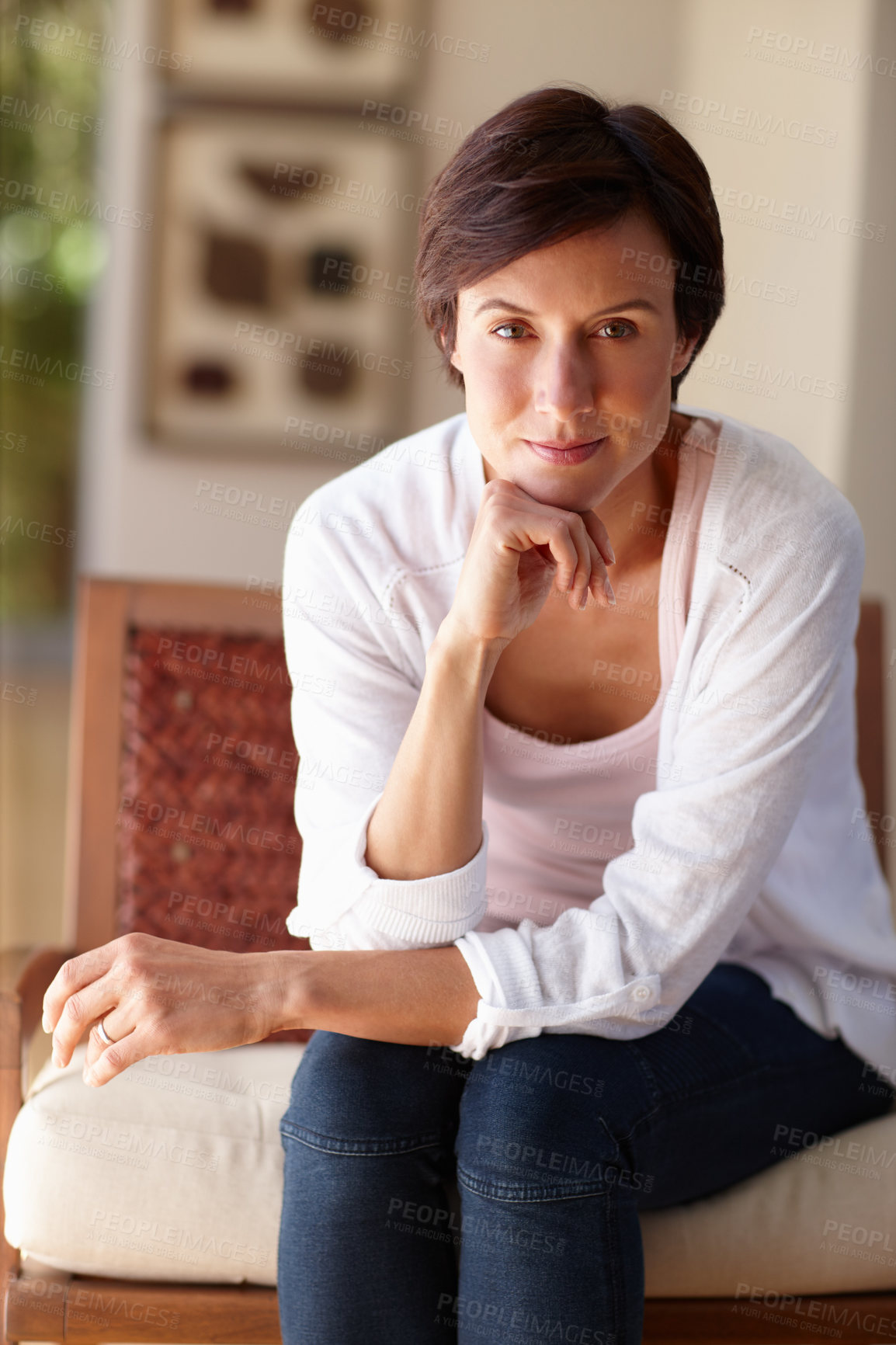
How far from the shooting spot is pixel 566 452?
3.40 ft

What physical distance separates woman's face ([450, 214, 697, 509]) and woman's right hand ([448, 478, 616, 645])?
0.11 feet

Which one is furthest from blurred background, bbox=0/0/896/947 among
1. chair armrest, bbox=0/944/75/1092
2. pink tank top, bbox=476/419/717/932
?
pink tank top, bbox=476/419/717/932

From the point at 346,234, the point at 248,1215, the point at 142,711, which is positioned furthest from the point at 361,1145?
the point at 346,234

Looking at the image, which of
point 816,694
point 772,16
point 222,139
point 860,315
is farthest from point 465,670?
point 772,16

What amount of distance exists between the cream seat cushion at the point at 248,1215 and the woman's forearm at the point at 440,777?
0.36 metres

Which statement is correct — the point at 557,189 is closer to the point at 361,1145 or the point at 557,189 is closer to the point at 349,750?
the point at 349,750

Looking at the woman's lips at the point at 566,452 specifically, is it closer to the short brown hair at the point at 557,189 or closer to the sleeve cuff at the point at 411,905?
the short brown hair at the point at 557,189

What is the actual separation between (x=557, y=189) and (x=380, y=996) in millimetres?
677

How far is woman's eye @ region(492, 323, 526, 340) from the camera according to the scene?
1023 mm

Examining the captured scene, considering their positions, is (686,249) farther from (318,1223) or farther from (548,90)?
(318,1223)
